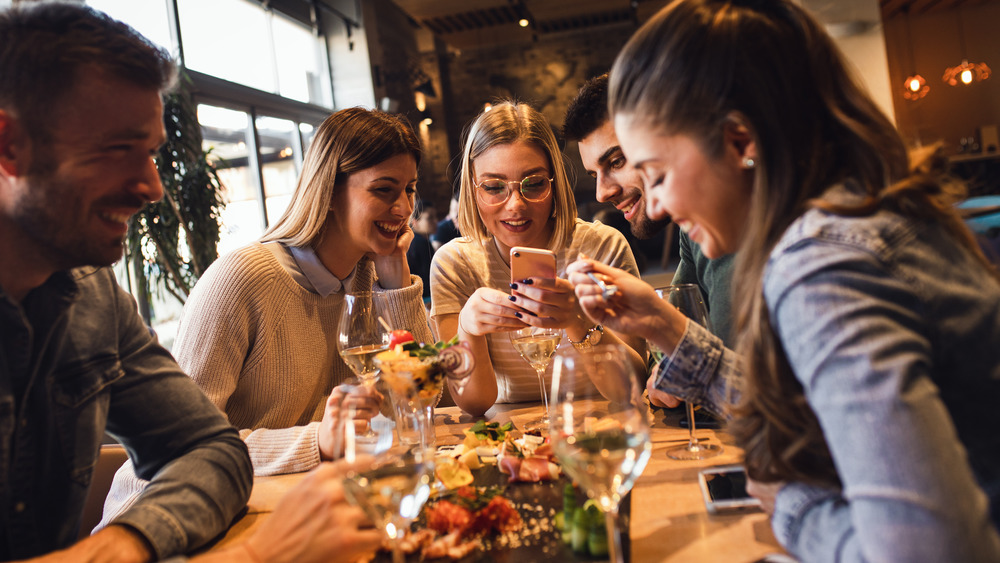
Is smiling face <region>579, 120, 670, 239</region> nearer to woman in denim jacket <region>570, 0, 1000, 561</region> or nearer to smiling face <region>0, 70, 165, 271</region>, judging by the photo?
woman in denim jacket <region>570, 0, 1000, 561</region>

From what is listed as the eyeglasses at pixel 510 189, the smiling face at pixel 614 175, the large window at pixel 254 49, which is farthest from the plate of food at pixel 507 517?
the large window at pixel 254 49

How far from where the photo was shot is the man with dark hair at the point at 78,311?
1.07 metres

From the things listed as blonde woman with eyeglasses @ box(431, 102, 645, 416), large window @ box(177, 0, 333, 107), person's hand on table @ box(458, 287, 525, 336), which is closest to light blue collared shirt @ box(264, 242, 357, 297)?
blonde woman with eyeglasses @ box(431, 102, 645, 416)

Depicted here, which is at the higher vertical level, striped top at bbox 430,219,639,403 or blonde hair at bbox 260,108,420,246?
blonde hair at bbox 260,108,420,246

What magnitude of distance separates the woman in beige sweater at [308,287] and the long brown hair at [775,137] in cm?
106

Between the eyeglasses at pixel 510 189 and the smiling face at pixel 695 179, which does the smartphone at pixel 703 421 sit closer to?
the smiling face at pixel 695 179

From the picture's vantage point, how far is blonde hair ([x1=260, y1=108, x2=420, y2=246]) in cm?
209

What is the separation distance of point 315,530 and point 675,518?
1.81 ft

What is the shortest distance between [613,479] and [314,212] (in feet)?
5.04

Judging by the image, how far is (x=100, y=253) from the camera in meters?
1.15

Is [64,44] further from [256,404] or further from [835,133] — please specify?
[835,133]

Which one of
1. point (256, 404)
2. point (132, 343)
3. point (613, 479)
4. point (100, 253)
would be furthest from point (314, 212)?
point (613, 479)

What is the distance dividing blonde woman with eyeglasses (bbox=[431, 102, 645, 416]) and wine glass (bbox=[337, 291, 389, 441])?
0.51 m

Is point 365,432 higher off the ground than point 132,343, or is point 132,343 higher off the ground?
point 132,343
